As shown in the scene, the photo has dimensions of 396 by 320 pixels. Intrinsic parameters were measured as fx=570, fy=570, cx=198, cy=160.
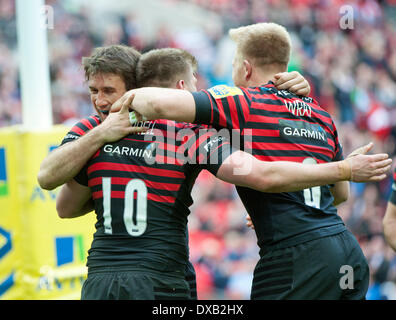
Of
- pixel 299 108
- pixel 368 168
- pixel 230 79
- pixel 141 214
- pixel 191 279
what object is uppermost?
pixel 230 79

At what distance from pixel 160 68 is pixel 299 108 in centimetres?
72

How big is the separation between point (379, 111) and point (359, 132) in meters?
0.68

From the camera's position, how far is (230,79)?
9.56 m

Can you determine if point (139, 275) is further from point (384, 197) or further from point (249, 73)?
point (384, 197)

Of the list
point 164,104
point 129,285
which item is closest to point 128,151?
point 164,104

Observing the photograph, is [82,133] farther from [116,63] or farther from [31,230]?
[31,230]

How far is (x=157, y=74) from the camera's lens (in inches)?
112

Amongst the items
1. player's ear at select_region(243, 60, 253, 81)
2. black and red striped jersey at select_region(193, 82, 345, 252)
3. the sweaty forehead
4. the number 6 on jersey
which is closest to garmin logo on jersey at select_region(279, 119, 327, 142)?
black and red striped jersey at select_region(193, 82, 345, 252)

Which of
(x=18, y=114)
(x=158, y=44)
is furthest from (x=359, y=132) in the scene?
(x=18, y=114)

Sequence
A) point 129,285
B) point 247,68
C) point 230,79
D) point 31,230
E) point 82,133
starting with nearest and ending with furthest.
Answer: point 129,285
point 82,133
point 247,68
point 31,230
point 230,79

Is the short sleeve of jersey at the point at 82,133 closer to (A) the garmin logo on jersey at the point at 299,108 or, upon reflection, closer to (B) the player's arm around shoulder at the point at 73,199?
(B) the player's arm around shoulder at the point at 73,199

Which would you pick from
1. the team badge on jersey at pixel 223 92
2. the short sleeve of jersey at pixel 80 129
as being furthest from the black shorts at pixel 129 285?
the team badge on jersey at pixel 223 92

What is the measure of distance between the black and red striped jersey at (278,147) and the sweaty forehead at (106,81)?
1.59 feet

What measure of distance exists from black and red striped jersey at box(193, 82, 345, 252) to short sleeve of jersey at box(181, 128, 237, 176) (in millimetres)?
69
